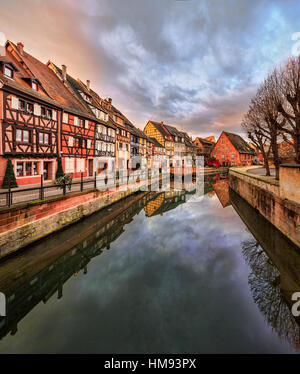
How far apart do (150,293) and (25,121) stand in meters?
15.8

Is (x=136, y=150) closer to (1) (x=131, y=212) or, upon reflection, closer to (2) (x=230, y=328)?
(1) (x=131, y=212)

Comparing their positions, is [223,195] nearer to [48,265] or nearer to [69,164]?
[69,164]

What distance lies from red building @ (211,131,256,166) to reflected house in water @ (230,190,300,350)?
50320 mm

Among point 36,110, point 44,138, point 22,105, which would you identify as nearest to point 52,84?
point 36,110

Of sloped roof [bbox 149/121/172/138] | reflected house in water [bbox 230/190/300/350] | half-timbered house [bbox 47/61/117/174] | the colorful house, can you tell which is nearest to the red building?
A: the colorful house

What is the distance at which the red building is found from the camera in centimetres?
5418

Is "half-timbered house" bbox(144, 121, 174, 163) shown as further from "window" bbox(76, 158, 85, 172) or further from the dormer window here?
"window" bbox(76, 158, 85, 172)

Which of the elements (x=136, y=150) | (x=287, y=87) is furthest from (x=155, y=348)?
(x=136, y=150)

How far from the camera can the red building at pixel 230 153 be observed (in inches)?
2133

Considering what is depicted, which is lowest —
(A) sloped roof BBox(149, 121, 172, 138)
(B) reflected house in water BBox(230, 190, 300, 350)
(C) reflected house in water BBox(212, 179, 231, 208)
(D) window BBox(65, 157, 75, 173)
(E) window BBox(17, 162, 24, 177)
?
(B) reflected house in water BBox(230, 190, 300, 350)

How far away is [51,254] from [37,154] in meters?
11.1

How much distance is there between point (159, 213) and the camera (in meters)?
14.6

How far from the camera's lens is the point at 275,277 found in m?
6.03

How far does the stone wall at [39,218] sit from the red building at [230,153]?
2140 inches
